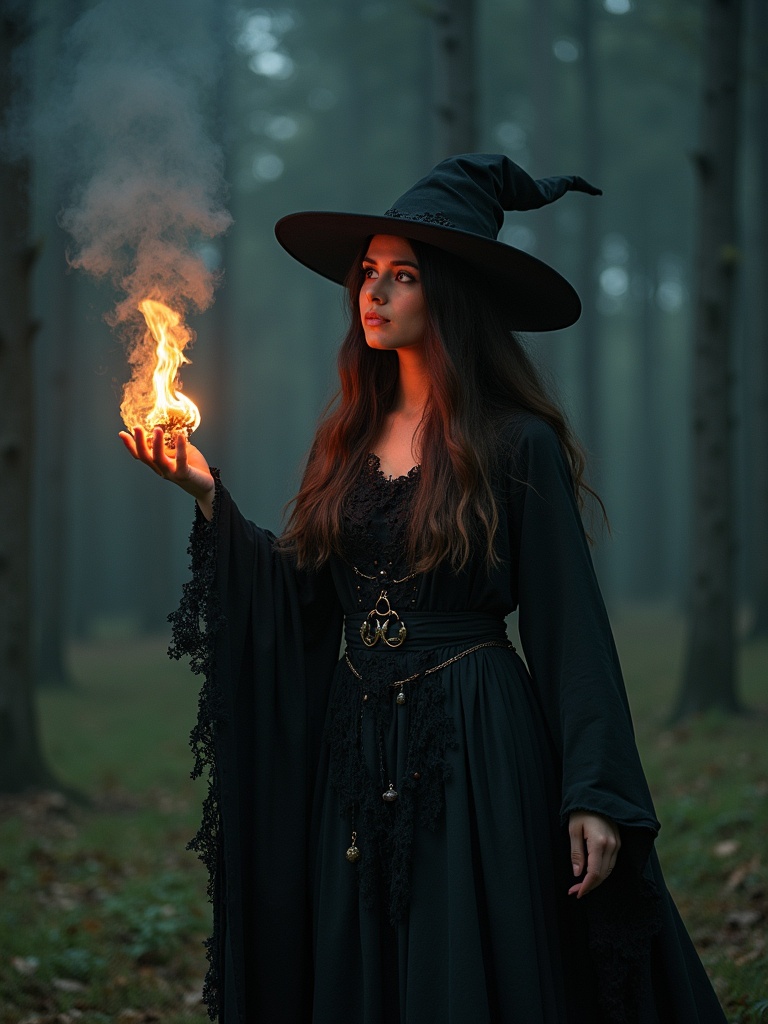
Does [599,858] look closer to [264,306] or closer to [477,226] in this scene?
[477,226]

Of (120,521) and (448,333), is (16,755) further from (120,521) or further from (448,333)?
(120,521)

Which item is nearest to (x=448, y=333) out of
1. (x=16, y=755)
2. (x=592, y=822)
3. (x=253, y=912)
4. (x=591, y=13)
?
(x=592, y=822)

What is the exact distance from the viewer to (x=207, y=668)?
2.80m

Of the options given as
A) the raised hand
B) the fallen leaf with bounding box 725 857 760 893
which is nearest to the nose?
the raised hand

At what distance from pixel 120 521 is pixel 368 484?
1406 inches

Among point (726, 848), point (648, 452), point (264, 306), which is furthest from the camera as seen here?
point (264, 306)

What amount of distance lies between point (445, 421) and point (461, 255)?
449 millimetres

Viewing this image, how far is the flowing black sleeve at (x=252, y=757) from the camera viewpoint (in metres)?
2.77

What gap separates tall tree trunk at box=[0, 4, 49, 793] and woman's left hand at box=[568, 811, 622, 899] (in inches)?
218

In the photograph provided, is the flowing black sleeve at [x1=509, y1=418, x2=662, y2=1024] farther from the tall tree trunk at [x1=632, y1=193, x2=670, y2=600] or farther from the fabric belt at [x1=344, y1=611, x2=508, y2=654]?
the tall tree trunk at [x1=632, y1=193, x2=670, y2=600]

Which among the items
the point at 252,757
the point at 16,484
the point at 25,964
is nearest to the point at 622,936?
the point at 252,757

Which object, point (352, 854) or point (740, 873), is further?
point (740, 873)

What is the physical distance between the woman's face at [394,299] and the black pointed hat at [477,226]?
0.06 meters

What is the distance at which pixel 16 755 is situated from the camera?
718 centimetres
